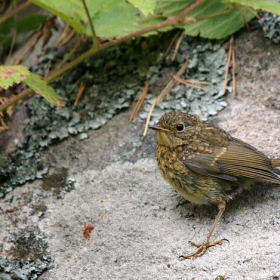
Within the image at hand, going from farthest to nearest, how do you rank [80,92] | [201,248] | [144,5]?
[80,92] → [144,5] → [201,248]

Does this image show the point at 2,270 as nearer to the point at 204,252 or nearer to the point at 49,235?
the point at 49,235

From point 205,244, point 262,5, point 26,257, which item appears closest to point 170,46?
point 262,5

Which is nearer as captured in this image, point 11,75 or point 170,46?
point 11,75

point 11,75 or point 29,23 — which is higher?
point 11,75

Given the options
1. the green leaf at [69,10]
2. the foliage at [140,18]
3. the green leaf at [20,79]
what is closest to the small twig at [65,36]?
the foliage at [140,18]

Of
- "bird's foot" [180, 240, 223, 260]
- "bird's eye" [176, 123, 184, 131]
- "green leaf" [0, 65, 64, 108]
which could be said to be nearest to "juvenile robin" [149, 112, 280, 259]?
"bird's eye" [176, 123, 184, 131]

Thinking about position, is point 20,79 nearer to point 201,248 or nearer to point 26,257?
point 26,257

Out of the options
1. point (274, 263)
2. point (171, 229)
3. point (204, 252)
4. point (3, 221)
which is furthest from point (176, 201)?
point (3, 221)
